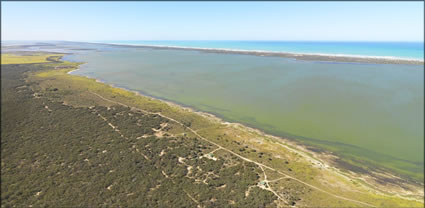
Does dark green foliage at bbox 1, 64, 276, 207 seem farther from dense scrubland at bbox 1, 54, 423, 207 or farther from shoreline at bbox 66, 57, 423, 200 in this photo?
shoreline at bbox 66, 57, 423, 200

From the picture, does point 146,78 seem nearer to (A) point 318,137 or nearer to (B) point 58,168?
(B) point 58,168

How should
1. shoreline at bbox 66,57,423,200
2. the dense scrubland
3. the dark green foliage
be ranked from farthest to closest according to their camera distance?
shoreline at bbox 66,57,423,200
the dense scrubland
the dark green foliage

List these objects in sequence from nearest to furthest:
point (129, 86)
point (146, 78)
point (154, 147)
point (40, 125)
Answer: point (154, 147) → point (40, 125) → point (129, 86) → point (146, 78)

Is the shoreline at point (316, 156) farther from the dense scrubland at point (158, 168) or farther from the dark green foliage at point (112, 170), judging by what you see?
the dark green foliage at point (112, 170)

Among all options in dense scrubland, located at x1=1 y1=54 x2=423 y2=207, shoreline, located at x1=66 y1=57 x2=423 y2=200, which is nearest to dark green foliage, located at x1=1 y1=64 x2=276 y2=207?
dense scrubland, located at x1=1 y1=54 x2=423 y2=207

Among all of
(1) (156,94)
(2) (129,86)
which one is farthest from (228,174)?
(2) (129,86)

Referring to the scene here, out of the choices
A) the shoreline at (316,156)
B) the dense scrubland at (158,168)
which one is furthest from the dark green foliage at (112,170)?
the shoreline at (316,156)
